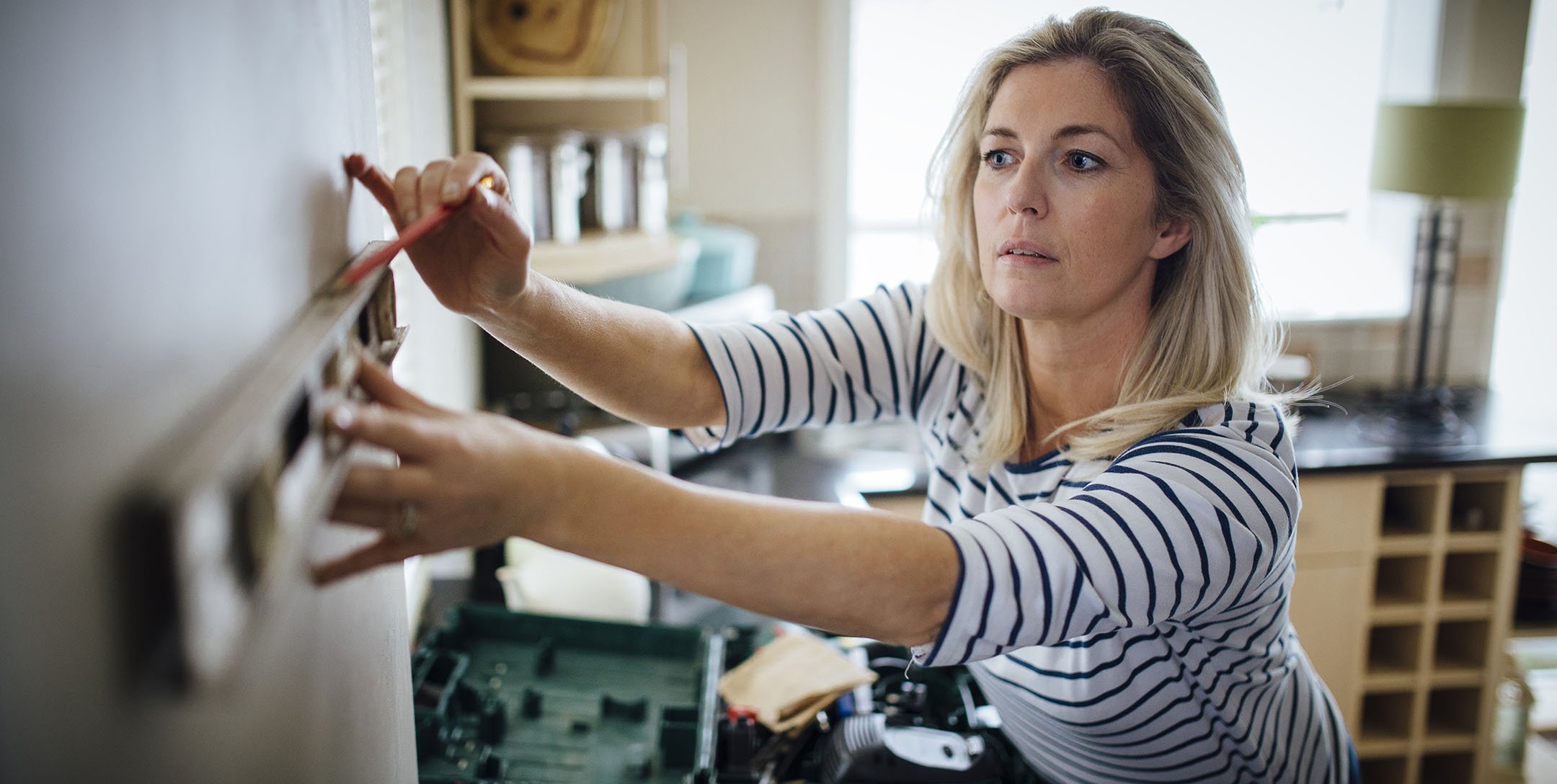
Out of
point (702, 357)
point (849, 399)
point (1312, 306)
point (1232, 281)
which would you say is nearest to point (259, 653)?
point (702, 357)

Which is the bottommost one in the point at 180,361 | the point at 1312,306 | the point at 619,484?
the point at 1312,306

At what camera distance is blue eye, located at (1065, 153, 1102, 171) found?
3.59ft

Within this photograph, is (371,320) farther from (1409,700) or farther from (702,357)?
(1409,700)

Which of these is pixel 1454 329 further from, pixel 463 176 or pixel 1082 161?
pixel 463 176

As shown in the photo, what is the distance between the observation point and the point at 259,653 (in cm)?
56

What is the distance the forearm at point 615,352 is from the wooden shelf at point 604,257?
118cm

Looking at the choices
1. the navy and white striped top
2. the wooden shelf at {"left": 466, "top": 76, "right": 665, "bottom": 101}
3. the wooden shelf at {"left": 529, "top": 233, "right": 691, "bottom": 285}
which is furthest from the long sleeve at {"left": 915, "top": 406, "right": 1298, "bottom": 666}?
the wooden shelf at {"left": 466, "top": 76, "right": 665, "bottom": 101}

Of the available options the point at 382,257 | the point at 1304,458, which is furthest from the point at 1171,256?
the point at 1304,458

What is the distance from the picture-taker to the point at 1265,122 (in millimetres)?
3424

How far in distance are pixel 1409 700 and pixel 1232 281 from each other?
2.34 metres

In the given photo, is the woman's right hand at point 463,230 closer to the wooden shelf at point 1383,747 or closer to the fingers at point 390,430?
the fingers at point 390,430

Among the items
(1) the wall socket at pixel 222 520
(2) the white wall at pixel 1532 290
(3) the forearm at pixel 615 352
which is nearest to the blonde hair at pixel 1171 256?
(3) the forearm at pixel 615 352

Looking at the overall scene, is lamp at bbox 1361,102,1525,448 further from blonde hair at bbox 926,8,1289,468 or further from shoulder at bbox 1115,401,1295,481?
shoulder at bbox 1115,401,1295,481

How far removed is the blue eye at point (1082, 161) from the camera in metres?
1.09
